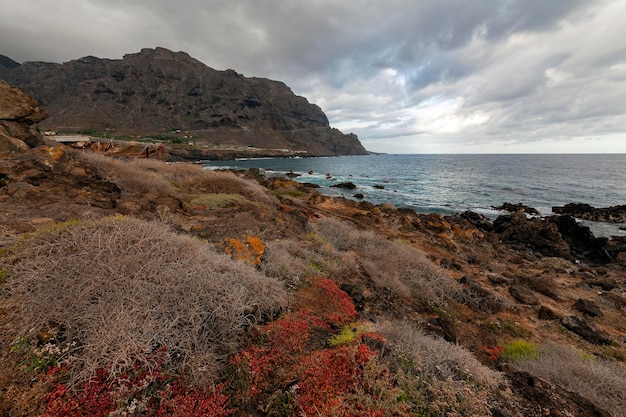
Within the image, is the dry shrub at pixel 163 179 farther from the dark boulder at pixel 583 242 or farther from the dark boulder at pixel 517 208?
the dark boulder at pixel 517 208

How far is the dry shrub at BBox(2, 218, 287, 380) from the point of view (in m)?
2.74

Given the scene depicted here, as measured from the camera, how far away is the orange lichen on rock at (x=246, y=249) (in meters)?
5.54

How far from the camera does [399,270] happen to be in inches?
320

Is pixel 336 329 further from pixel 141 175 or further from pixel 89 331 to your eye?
pixel 141 175

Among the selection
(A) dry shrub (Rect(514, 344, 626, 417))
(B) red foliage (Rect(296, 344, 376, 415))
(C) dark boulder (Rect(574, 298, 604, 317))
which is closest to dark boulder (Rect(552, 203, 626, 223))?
(C) dark boulder (Rect(574, 298, 604, 317))

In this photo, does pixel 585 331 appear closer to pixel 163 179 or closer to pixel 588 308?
pixel 588 308

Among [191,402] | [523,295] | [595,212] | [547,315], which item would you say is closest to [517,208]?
[595,212]

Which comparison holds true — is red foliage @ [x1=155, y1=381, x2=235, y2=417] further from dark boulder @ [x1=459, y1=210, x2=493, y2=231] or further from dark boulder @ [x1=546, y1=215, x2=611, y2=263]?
dark boulder @ [x1=459, y1=210, x2=493, y2=231]

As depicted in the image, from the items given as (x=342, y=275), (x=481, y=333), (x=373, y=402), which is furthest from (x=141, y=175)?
(x=481, y=333)

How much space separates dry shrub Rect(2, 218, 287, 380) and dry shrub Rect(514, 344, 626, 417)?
424 centimetres

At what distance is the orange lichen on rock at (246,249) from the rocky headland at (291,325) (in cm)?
3

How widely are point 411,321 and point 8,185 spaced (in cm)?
1098

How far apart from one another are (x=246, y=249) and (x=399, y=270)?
4.84 m

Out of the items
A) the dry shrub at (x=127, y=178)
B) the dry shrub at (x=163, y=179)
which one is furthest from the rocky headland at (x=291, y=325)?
the dry shrub at (x=163, y=179)
